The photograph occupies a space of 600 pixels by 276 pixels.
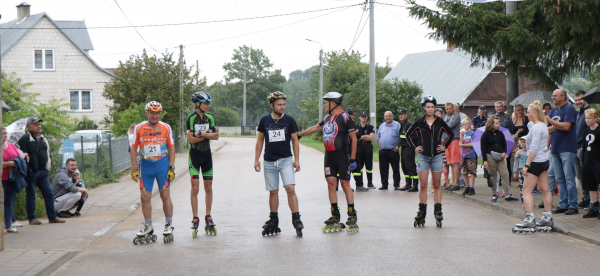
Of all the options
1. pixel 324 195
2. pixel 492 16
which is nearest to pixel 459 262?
pixel 324 195

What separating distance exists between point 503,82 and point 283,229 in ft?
105

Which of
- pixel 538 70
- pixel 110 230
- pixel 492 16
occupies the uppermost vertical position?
pixel 492 16

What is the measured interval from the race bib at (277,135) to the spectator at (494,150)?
493cm

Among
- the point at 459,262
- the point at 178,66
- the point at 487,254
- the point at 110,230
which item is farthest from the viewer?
the point at 178,66

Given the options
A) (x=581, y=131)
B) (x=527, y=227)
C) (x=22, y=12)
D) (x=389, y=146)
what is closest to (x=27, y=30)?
(x=22, y=12)

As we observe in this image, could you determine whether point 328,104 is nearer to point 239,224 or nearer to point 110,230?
point 239,224

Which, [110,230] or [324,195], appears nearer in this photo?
[110,230]

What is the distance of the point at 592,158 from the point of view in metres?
9.28

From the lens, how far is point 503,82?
38.0m

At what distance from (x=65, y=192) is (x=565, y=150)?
881cm

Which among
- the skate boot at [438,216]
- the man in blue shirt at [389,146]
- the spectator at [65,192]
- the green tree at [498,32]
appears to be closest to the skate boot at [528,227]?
the skate boot at [438,216]

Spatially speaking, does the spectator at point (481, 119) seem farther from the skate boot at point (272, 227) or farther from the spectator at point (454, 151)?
the skate boot at point (272, 227)

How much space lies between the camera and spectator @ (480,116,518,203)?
11594mm

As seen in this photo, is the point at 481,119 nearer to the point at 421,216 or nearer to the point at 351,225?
the point at 421,216
